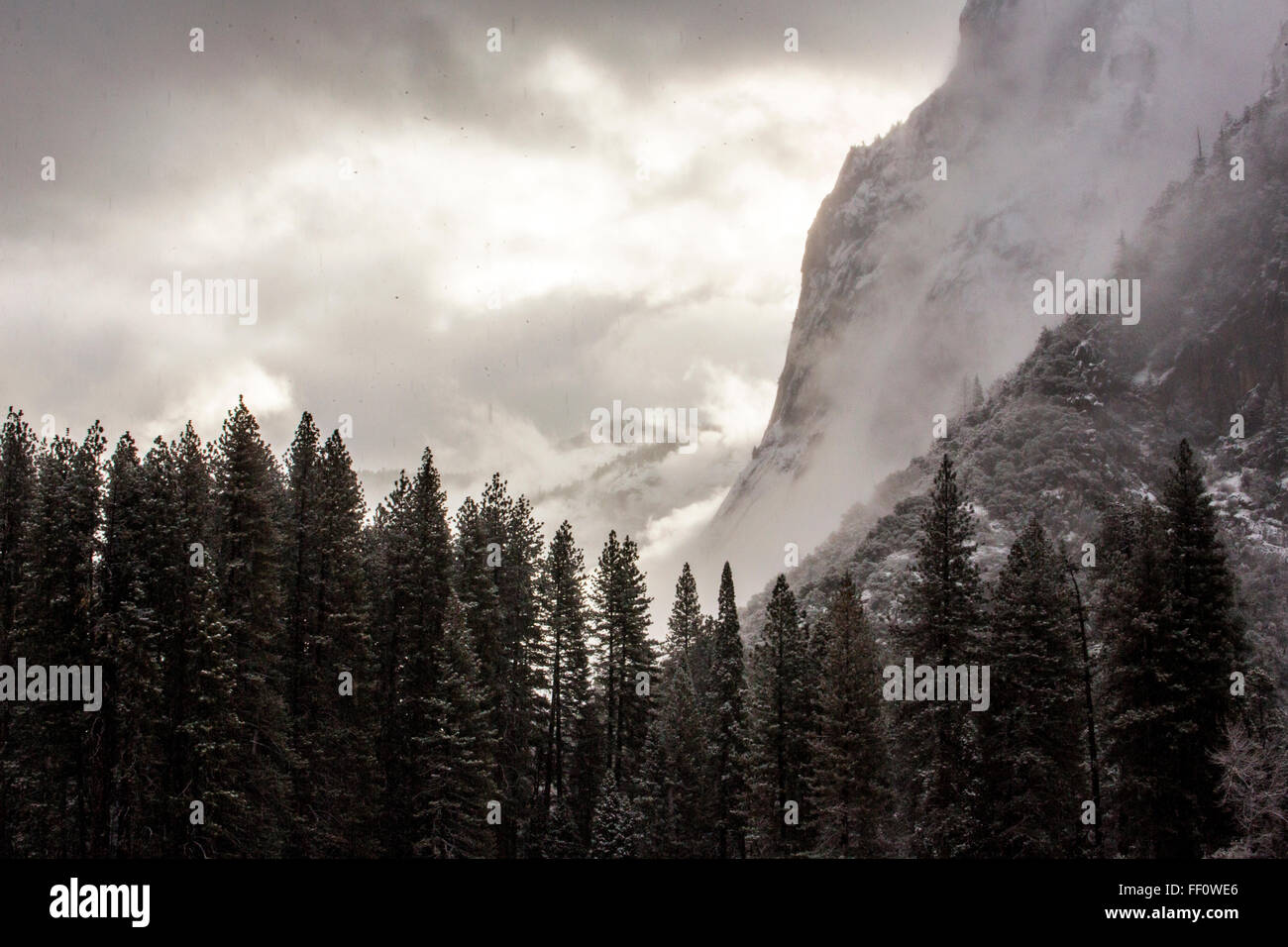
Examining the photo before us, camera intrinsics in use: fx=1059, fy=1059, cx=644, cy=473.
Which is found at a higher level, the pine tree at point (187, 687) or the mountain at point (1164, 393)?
the mountain at point (1164, 393)

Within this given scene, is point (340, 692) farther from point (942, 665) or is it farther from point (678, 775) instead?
point (942, 665)

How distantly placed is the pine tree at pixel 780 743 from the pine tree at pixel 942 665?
7.76m

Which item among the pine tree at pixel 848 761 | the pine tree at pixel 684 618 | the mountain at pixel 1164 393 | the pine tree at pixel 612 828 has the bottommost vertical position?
the pine tree at pixel 612 828

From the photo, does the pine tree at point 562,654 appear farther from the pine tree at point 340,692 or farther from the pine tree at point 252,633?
the pine tree at point 252,633

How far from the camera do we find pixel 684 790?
5266 centimetres

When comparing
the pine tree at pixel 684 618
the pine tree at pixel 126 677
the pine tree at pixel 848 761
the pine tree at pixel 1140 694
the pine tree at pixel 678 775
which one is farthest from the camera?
the pine tree at pixel 684 618

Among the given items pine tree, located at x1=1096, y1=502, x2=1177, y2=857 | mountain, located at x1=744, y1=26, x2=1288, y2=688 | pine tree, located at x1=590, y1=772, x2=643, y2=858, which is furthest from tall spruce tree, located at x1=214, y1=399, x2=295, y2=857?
mountain, located at x1=744, y1=26, x2=1288, y2=688

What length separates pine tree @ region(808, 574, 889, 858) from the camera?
135ft

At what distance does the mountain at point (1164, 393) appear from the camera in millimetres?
148000

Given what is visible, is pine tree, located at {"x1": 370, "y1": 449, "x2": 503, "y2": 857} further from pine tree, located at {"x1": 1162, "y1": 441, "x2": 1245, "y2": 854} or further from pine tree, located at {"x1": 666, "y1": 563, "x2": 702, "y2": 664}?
pine tree, located at {"x1": 666, "y1": 563, "x2": 702, "y2": 664}

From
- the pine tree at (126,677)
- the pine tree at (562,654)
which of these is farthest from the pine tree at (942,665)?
the pine tree at (126,677)

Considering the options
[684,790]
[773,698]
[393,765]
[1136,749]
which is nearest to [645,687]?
[684,790]
